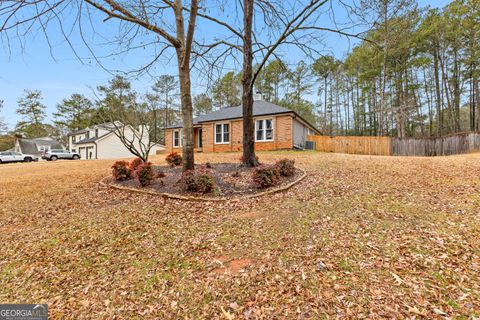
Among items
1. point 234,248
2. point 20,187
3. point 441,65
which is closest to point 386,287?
point 234,248

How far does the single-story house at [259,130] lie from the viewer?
51.0 ft

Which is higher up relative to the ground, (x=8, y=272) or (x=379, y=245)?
(x=379, y=245)

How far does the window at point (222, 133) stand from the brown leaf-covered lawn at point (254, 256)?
12796 millimetres

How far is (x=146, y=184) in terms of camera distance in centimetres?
604

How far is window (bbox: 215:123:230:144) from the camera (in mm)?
17625

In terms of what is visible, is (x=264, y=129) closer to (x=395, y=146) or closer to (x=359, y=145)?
(x=359, y=145)

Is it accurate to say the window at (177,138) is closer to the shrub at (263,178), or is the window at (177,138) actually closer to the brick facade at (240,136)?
the brick facade at (240,136)

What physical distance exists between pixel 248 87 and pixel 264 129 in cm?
920

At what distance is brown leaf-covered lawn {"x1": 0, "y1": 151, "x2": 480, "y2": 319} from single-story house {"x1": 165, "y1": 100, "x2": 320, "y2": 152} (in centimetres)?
1073

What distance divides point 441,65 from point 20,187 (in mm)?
30463

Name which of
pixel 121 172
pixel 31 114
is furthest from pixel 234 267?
pixel 31 114

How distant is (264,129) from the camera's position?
16312 mm

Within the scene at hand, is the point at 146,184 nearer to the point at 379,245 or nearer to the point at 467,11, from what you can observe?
the point at 379,245

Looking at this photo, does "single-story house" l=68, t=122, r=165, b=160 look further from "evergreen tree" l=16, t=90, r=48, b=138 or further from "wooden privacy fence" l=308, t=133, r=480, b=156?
"wooden privacy fence" l=308, t=133, r=480, b=156
